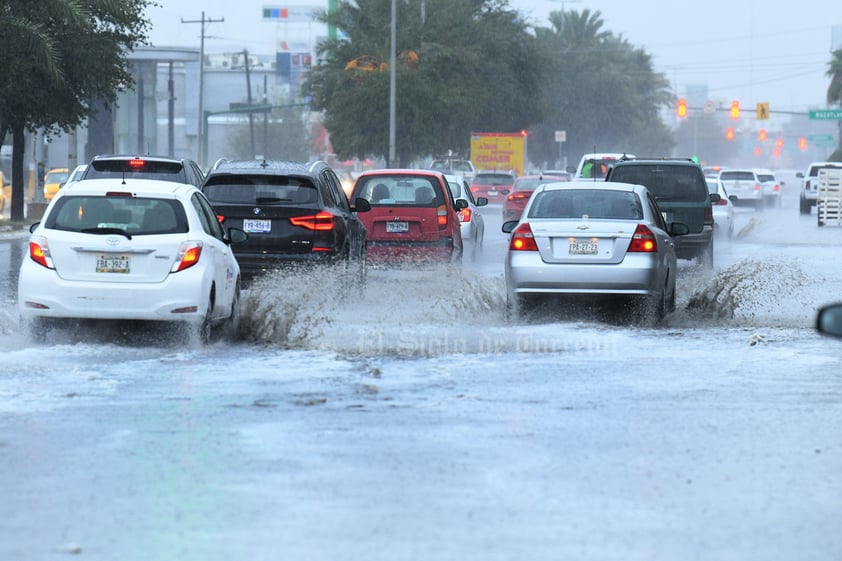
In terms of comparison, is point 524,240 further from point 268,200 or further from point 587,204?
point 268,200

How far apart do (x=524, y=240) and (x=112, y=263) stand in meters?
4.68

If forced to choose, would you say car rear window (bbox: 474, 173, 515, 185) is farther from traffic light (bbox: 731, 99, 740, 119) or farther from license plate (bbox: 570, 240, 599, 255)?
license plate (bbox: 570, 240, 599, 255)

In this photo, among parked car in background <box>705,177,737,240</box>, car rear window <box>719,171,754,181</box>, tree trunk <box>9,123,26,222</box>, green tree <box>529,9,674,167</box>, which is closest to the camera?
parked car in background <box>705,177,737,240</box>

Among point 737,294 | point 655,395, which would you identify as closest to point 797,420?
point 655,395

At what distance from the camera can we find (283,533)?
7078 millimetres

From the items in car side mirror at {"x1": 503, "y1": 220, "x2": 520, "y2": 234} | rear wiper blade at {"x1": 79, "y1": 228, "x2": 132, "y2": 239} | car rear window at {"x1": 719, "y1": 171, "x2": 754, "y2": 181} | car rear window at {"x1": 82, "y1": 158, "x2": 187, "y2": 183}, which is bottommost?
car side mirror at {"x1": 503, "y1": 220, "x2": 520, "y2": 234}

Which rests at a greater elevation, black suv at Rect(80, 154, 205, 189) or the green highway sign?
the green highway sign

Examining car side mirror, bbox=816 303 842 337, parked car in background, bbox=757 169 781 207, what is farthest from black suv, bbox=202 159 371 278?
parked car in background, bbox=757 169 781 207

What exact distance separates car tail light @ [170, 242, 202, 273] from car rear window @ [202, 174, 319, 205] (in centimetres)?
479

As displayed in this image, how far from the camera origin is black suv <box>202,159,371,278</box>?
1875 cm

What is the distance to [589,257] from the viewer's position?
16.8 meters

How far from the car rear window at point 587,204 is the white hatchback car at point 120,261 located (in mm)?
4269

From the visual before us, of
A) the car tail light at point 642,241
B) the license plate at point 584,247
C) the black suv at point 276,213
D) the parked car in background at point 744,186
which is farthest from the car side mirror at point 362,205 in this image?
the parked car in background at point 744,186

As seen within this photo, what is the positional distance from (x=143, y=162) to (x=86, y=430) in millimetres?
13426
